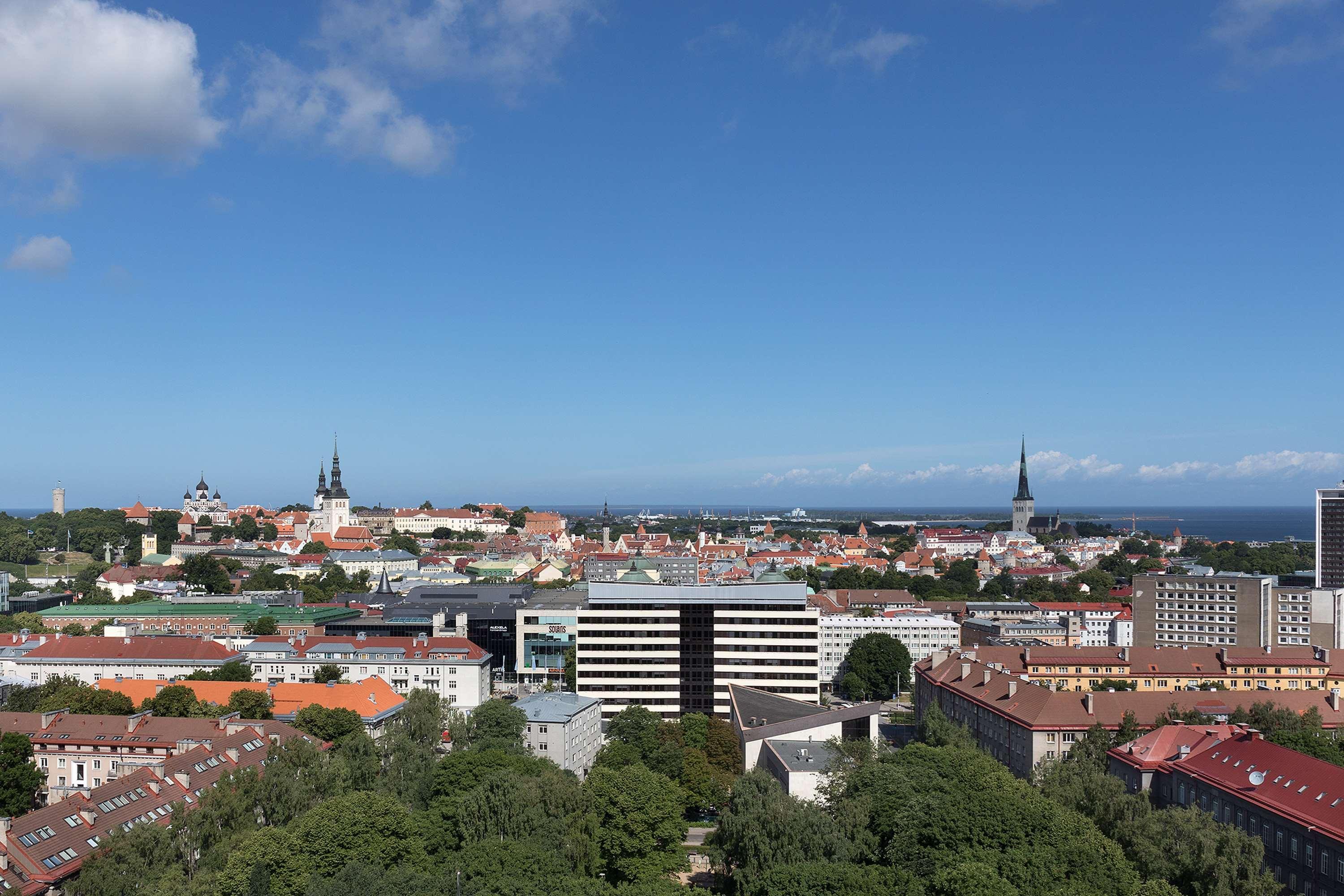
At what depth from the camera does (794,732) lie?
148 ft

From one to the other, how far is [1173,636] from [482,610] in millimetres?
47114

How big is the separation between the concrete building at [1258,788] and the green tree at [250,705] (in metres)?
36.5

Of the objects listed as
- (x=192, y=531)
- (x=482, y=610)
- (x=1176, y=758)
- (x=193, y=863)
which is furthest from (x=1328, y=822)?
(x=192, y=531)

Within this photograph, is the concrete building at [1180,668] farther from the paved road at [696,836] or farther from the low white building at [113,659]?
the low white building at [113,659]

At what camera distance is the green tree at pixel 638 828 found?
3334 cm

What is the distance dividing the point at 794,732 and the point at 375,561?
99.1 meters

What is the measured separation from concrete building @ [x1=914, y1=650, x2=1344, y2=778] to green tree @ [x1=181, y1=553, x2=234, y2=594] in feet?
270

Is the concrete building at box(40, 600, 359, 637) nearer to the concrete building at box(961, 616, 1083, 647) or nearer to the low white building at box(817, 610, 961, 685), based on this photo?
the low white building at box(817, 610, 961, 685)

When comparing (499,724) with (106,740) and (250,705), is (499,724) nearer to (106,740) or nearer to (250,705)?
(250,705)

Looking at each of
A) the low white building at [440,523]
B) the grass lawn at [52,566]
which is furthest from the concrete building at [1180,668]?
the low white building at [440,523]

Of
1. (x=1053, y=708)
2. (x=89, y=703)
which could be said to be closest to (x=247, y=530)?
(x=89, y=703)

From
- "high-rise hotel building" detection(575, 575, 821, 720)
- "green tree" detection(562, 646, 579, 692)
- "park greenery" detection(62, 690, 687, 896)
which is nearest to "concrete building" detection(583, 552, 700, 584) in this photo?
"green tree" detection(562, 646, 579, 692)

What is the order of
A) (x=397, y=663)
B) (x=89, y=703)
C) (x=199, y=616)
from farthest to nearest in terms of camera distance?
1. (x=199, y=616)
2. (x=397, y=663)
3. (x=89, y=703)

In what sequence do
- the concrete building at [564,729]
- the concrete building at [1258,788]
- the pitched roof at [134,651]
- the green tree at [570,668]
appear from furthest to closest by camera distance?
the green tree at [570,668] → the pitched roof at [134,651] → the concrete building at [564,729] → the concrete building at [1258,788]
